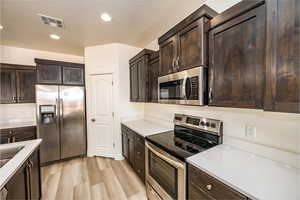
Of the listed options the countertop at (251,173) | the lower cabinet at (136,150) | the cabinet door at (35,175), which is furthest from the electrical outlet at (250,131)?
the cabinet door at (35,175)

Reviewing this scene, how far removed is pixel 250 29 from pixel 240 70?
32 centimetres

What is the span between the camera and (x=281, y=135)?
1.11 m

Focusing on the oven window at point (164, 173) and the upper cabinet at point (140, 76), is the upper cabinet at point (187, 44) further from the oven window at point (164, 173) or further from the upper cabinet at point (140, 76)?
the oven window at point (164, 173)

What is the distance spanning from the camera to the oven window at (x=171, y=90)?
63.9 inches

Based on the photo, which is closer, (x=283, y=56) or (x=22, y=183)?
(x=283, y=56)

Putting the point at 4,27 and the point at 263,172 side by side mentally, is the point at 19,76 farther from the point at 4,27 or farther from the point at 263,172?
the point at 263,172

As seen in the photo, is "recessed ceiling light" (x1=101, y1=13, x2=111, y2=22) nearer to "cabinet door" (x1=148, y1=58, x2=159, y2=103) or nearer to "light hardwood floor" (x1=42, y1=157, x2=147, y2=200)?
"cabinet door" (x1=148, y1=58, x2=159, y2=103)

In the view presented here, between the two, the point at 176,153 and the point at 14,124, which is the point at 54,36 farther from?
the point at 176,153

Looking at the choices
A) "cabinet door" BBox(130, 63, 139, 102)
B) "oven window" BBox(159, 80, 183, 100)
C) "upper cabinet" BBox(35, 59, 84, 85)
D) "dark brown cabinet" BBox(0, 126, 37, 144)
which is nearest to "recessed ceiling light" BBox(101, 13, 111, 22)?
"cabinet door" BBox(130, 63, 139, 102)

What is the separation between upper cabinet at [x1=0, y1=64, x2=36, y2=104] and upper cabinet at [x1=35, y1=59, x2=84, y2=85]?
52 cm

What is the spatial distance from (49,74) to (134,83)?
1928 millimetres

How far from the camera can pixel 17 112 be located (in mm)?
3240

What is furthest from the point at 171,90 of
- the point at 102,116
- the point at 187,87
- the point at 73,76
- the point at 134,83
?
the point at 73,76

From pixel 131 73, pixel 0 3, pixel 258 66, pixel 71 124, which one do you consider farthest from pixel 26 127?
pixel 258 66
